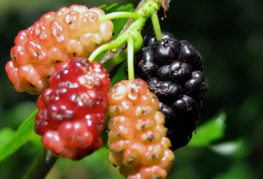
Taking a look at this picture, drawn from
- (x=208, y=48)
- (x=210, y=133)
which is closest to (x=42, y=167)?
(x=210, y=133)

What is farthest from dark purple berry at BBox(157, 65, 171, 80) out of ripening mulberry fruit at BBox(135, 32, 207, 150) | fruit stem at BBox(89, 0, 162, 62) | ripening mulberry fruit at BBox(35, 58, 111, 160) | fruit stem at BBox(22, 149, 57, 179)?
fruit stem at BBox(22, 149, 57, 179)

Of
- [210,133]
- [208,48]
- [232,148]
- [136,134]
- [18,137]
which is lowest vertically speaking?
[208,48]

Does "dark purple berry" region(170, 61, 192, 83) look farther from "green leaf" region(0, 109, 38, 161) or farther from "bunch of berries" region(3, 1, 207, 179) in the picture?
"green leaf" region(0, 109, 38, 161)

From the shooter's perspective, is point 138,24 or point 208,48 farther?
point 208,48

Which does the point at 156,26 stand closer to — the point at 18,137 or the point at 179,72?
the point at 179,72

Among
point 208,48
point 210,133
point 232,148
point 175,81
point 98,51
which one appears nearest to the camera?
point 98,51

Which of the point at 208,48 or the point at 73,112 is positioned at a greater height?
the point at 73,112

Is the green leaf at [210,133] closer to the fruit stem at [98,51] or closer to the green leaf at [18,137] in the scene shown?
the green leaf at [18,137]
